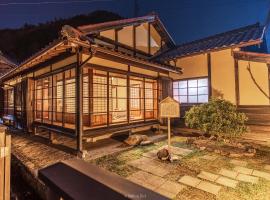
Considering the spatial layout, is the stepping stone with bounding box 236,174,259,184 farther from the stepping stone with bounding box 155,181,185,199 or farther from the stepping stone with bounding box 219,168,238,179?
the stepping stone with bounding box 155,181,185,199

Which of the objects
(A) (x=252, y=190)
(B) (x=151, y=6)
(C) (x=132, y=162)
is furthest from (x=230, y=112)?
(B) (x=151, y=6)

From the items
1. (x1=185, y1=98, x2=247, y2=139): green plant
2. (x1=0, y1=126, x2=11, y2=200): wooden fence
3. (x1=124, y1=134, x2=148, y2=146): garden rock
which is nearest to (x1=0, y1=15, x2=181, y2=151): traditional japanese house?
(x1=124, y1=134, x2=148, y2=146): garden rock

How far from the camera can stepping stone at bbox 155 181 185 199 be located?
161 inches

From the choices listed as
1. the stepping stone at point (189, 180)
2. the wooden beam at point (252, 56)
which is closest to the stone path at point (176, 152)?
the stepping stone at point (189, 180)

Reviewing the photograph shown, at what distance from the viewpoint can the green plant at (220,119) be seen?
7188 millimetres

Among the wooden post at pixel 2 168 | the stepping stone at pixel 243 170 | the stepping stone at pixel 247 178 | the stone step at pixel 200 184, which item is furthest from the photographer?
the stepping stone at pixel 243 170

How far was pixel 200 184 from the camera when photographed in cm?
450

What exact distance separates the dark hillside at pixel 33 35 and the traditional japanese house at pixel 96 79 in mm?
22803

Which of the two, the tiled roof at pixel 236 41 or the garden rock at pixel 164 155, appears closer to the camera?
the garden rock at pixel 164 155

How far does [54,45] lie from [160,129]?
774 cm

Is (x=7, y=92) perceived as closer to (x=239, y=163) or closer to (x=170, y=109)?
(x=170, y=109)

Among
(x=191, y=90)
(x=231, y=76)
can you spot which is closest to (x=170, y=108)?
(x=231, y=76)

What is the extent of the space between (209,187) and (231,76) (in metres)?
7.20

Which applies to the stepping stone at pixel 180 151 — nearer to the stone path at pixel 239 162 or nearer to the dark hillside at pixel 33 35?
the stone path at pixel 239 162
